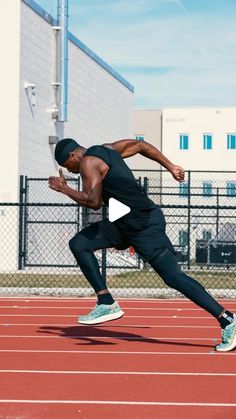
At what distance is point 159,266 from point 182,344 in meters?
1.30

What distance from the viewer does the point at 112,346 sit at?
1082 cm

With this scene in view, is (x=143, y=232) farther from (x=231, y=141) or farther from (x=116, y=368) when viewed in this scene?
(x=231, y=141)

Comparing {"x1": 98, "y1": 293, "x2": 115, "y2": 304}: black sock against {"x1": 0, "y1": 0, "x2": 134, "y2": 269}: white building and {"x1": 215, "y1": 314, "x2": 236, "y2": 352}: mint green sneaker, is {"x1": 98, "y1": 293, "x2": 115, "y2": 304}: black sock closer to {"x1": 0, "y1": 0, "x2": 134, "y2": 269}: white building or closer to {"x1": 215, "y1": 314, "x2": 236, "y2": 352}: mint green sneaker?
{"x1": 215, "y1": 314, "x2": 236, "y2": 352}: mint green sneaker

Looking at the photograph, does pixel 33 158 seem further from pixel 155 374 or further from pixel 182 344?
pixel 155 374

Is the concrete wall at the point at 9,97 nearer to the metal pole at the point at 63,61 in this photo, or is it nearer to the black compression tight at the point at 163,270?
the metal pole at the point at 63,61

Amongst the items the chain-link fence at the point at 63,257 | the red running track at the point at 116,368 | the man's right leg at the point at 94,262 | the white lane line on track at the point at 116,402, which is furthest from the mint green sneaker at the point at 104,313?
the chain-link fence at the point at 63,257

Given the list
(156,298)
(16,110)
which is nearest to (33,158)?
(16,110)

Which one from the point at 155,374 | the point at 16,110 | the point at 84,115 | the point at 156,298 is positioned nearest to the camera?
the point at 155,374

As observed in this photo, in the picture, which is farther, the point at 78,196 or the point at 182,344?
the point at 182,344

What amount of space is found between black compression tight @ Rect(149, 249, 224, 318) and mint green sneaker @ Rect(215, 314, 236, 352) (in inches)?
6.1

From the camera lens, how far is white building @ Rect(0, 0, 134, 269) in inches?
1077

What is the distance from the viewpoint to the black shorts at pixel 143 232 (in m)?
10.2

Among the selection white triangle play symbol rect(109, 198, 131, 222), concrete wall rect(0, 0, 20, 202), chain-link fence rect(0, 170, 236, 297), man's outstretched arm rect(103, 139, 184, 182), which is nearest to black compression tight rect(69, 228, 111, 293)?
white triangle play symbol rect(109, 198, 131, 222)

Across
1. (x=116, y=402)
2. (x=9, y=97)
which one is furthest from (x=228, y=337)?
(x=9, y=97)
